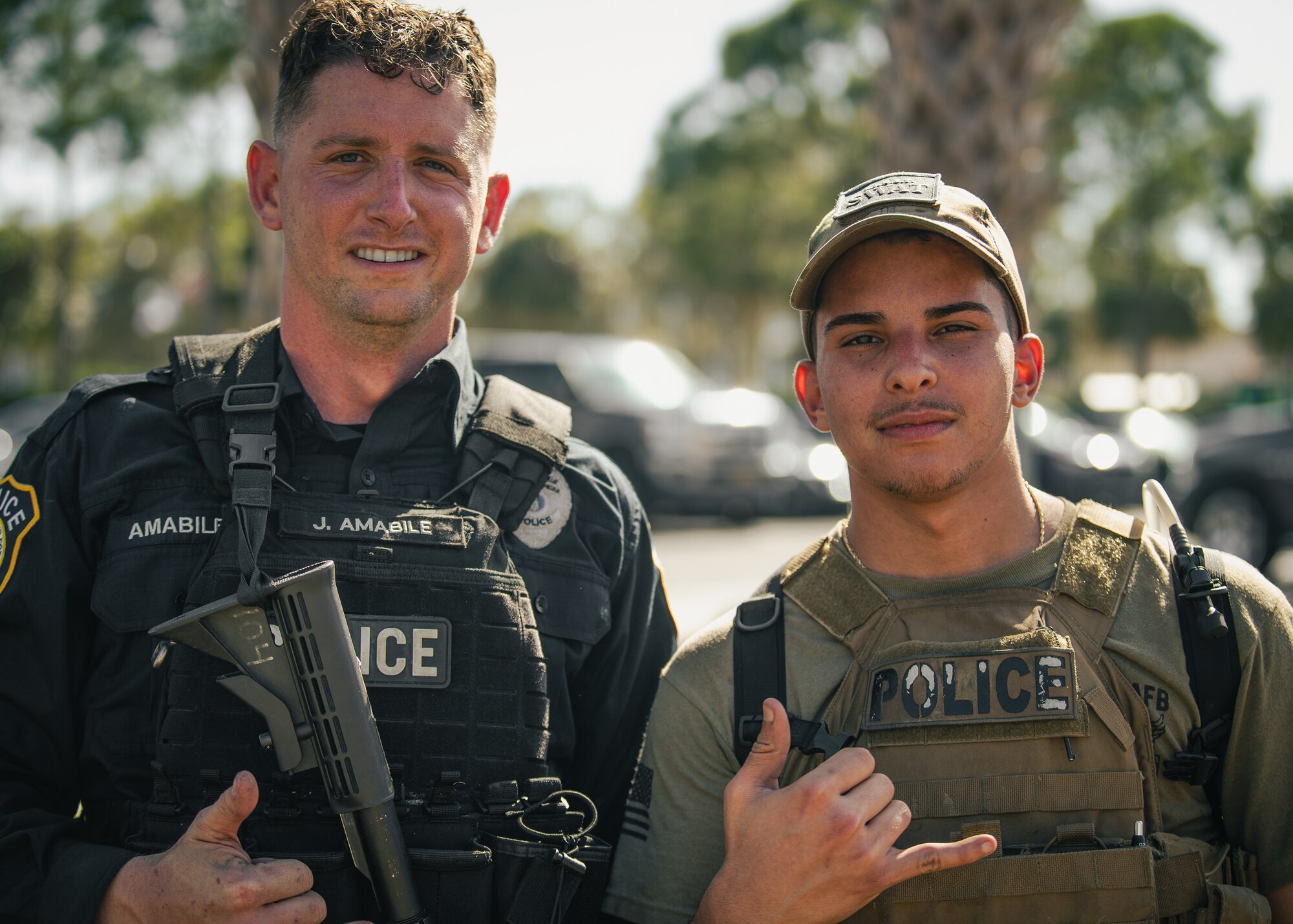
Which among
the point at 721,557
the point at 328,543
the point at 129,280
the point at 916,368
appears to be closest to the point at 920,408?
the point at 916,368

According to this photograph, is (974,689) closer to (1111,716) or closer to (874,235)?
(1111,716)

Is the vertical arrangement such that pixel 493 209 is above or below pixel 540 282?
below

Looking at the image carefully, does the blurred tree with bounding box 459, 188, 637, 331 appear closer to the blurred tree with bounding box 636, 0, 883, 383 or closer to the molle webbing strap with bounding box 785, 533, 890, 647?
the blurred tree with bounding box 636, 0, 883, 383

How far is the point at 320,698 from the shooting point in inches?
71.5

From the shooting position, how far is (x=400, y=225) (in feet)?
7.06

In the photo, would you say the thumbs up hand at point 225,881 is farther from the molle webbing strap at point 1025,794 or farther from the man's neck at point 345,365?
the molle webbing strap at point 1025,794

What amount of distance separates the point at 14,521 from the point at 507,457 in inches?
36.5

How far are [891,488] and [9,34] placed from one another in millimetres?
27997

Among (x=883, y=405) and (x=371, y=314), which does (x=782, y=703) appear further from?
(x=371, y=314)

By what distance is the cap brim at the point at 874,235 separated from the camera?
6.74ft

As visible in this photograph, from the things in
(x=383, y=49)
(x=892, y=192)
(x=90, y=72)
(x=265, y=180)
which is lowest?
(x=892, y=192)

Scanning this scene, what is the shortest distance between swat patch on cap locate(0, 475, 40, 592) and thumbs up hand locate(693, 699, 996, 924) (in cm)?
137

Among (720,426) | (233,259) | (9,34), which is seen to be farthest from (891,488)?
(233,259)

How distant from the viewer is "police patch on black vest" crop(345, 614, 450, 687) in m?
2.01
